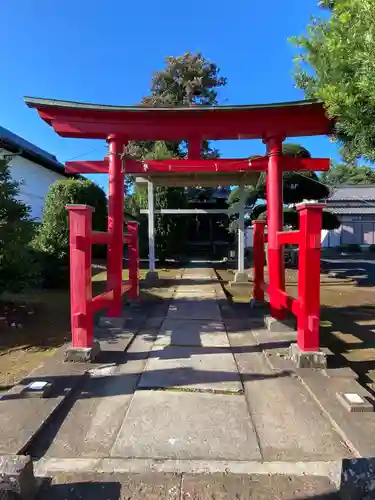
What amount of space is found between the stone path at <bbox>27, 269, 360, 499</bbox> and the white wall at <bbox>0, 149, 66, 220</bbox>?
12.1 m

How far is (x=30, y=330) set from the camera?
18.5 ft

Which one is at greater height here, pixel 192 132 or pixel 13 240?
pixel 192 132

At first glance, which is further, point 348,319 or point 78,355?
point 348,319

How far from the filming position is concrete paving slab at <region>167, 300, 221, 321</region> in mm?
6223

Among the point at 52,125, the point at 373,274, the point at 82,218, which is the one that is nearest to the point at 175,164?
Result: the point at 52,125

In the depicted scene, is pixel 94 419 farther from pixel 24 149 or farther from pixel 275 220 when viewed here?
pixel 24 149

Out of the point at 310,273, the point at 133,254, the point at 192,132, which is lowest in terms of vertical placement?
the point at 310,273

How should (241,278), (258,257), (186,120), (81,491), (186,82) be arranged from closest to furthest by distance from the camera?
(81,491) < (186,120) < (258,257) < (241,278) < (186,82)

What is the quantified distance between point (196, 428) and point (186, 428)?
7 cm

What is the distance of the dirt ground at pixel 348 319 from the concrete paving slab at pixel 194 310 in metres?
0.89

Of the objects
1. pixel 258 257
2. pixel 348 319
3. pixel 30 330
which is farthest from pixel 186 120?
pixel 348 319

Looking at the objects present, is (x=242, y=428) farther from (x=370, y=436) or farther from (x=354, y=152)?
(x=354, y=152)

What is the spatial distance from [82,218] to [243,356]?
244 cm

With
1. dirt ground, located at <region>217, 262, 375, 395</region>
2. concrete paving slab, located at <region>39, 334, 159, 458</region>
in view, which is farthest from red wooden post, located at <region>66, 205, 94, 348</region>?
dirt ground, located at <region>217, 262, 375, 395</region>
